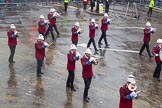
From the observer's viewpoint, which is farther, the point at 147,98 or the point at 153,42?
the point at 153,42

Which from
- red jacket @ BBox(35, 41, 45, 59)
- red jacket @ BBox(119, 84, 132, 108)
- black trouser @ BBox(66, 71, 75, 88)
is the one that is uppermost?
red jacket @ BBox(35, 41, 45, 59)

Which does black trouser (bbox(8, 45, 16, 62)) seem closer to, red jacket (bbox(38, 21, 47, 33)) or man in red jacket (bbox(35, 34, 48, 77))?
man in red jacket (bbox(35, 34, 48, 77))

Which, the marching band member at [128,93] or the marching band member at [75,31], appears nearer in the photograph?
the marching band member at [128,93]

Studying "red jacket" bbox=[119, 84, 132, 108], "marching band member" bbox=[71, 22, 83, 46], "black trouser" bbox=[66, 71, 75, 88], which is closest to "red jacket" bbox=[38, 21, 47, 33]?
"marching band member" bbox=[71, 22, 83, 46]

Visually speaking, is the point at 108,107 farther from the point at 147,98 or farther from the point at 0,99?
the point at 0,99

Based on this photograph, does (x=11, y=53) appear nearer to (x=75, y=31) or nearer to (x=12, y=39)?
(x=12, y=39)

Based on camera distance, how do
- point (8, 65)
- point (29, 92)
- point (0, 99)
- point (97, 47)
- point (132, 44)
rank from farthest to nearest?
point (132, 44), point (97, 47), point (8, 65), point (29, 92), point (0, 99)

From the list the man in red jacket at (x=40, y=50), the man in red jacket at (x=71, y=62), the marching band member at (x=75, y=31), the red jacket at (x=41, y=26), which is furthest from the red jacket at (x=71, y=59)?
the red jacket at (x=41, y=26)

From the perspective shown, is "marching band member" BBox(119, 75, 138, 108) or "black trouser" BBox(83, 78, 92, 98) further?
"black trouser" BBox(83, 78, 92, 98)

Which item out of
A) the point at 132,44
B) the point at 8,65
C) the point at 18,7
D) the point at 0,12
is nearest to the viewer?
the point at 8,65

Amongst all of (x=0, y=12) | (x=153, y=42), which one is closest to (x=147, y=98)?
(x=153, y=42)

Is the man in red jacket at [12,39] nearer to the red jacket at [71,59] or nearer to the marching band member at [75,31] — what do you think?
the marching band member at [75,31]

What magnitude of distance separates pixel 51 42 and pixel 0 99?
9.36 metres

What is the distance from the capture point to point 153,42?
78.0 feet
